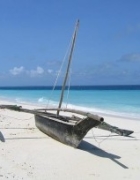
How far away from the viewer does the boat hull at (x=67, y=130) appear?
7457 mm

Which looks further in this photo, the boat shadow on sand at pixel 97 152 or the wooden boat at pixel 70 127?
the wooden boat at pixel 70 127

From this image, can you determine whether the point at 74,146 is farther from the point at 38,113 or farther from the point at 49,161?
the point at 38,113

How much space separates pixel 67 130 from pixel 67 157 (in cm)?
94

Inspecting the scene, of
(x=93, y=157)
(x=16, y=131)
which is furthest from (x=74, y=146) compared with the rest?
(x=16, y=131)

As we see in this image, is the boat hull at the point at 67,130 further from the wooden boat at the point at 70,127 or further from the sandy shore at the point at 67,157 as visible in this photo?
the sandy shore at the point at 67,157

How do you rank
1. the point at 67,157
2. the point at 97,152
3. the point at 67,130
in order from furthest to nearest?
the point at 67,130 → the point at 97,152 → the point at 67,157

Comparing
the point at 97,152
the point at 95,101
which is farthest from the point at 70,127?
the point at 95,101

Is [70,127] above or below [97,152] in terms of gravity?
above

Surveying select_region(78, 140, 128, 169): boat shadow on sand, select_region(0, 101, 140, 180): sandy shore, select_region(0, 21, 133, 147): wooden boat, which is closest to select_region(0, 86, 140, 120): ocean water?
select_region(0, 21, 133, 147): wooden boat

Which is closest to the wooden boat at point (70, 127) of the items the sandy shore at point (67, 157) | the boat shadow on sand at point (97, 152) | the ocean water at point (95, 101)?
the sandy shore at point (67, 157)

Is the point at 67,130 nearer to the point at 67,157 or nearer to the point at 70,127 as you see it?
the point at 70,127

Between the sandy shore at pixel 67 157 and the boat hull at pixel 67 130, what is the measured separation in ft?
0.49

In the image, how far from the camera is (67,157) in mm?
7242

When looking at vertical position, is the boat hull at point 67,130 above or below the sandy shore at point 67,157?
above
